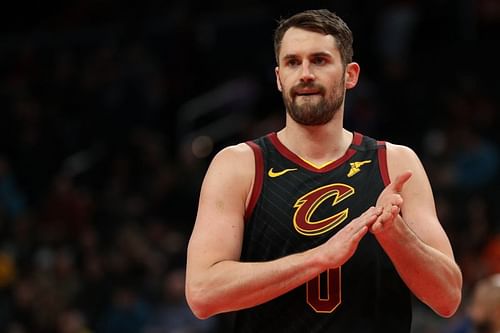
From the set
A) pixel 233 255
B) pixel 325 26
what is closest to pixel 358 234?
pixel 233 255

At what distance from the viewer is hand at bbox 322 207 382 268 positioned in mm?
4004

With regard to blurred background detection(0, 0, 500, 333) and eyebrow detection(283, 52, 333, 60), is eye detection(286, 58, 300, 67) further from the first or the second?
blurred background detection(0, 0, 500, 333)

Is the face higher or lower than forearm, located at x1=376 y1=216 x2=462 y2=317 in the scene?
higher

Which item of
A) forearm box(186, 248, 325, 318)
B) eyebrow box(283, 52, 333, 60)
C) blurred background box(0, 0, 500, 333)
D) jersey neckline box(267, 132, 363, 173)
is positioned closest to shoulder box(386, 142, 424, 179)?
jersey neckline box(267, 132, 363, 173)

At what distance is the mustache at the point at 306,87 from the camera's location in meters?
4.43

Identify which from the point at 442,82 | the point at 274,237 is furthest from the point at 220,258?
the point at 442,82

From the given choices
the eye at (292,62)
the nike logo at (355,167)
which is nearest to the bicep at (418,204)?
the nike logo at (355,167)

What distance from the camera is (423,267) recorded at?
4.21 metres

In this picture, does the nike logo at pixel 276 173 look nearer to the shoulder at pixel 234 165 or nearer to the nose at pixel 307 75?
the shoulder at pixel 234 165

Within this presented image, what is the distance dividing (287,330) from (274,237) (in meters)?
0.39

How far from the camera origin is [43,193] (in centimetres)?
1583

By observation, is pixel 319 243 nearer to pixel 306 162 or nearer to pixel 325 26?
pixel 306 162

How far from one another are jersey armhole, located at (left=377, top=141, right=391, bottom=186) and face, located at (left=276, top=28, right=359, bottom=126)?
12.0 inches

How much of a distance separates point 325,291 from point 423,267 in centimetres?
43
